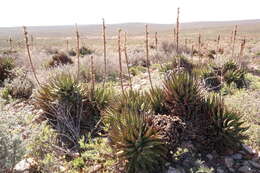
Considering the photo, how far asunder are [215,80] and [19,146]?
696 centimetres

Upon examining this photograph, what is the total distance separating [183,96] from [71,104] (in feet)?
7.40

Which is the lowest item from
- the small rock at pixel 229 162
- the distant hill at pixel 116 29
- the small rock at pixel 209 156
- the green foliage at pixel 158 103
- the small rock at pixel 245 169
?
the small rock at pixel 245 169

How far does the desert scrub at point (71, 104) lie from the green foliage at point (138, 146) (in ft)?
4.87

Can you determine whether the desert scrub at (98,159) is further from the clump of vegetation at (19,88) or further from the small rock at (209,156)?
the clump of vegetation at (19,88)

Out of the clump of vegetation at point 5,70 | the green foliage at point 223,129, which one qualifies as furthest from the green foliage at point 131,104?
the clump of vegetation at point 5,70

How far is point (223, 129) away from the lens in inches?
158

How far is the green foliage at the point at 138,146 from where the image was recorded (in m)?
3.45

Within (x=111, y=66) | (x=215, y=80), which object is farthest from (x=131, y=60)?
(x=215, y=80)

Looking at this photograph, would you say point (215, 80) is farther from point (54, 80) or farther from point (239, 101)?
point (54, 80)

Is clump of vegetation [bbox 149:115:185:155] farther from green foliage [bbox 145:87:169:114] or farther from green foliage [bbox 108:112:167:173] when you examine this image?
green foliage [bbox 145:87:169:114]

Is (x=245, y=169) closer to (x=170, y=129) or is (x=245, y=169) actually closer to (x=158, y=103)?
(x=170, y=129)

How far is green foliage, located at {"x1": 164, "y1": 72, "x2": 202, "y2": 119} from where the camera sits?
429 centimetres

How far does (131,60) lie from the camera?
15.1m

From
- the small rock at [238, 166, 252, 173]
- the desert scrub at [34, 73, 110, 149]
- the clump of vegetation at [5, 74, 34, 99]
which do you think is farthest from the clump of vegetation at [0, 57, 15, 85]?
the small rock at [238, 166, 252, 173]
